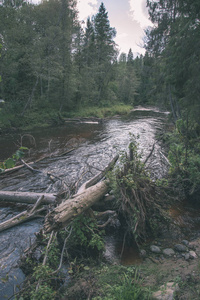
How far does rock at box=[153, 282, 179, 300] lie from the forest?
0.16m

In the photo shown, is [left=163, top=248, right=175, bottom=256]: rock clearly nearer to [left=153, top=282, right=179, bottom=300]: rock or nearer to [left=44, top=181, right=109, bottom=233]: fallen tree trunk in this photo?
[left=153, top=282, right=179, bottom=300]: rock

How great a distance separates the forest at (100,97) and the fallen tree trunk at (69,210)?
1.5 inches

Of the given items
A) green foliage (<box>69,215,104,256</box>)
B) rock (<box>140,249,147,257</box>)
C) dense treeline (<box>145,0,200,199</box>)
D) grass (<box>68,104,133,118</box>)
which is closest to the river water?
rock (<box>140,249,147,257</box>)

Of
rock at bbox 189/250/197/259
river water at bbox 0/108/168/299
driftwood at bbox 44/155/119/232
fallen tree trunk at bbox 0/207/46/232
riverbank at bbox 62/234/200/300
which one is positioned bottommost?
river water at bbox 0/108/168/299

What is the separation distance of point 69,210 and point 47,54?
74.2 ft

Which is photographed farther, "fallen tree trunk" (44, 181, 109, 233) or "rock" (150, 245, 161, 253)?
"rock" (150, 245, 161, 253)

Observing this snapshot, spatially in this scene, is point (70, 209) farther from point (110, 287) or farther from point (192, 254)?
point (192, 254)

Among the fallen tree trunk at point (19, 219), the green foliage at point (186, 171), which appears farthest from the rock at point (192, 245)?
the fallen tree trunk at point (19, 219)

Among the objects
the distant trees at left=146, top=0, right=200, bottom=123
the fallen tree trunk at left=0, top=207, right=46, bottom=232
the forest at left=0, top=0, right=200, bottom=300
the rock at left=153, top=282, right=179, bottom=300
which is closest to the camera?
the rock at left=153, top=282, right=179, bottom=300

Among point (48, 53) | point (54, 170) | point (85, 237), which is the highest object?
point (48, 53)

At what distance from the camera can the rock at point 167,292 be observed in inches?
94.4

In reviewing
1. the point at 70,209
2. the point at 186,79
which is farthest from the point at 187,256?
the point at 186,79

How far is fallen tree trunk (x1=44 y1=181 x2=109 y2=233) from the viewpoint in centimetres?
308

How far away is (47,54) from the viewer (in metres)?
21.4
